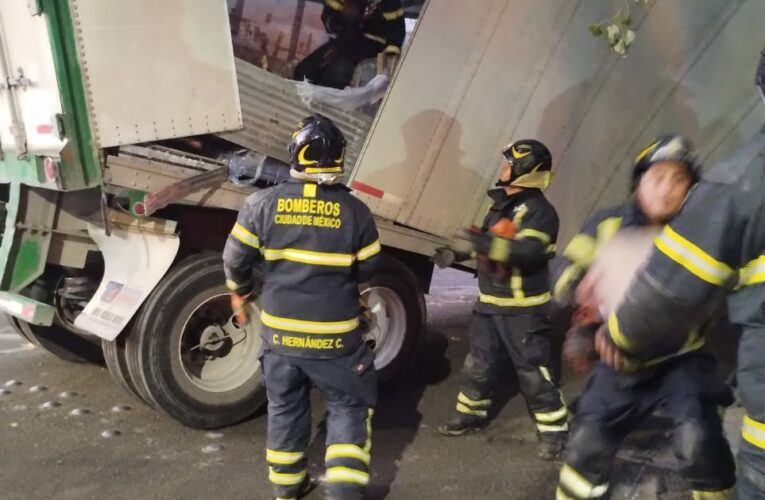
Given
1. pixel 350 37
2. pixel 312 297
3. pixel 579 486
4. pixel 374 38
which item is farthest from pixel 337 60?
pixel 579 486

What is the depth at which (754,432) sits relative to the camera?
1.83 meters

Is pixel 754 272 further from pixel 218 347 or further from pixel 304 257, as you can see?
pixel 218 347

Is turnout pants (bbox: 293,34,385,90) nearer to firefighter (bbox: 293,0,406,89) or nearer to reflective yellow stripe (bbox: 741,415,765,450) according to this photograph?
firefighter (bbox: 293,0,406,89)

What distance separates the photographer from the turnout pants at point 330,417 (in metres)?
2.95

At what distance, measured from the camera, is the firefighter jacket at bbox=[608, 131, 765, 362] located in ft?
5.50

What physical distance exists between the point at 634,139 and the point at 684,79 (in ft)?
1.50

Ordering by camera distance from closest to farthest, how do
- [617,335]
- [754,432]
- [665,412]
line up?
[754,432], [617,335], [665,412]

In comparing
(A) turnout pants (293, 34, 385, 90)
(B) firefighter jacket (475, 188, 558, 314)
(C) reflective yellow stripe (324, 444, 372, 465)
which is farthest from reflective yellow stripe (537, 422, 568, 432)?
(A) turnout pants (293, 34, 385, 90)

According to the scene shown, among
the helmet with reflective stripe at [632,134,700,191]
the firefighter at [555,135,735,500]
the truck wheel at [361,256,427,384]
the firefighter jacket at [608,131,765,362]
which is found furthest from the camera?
the truck wheel at [361,256,427,384]

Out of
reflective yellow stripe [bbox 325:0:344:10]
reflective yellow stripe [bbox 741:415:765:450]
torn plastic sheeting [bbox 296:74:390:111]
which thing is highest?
reflective yellow stripe [bbox 325:0:344:10]

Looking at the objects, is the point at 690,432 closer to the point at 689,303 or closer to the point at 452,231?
the point at 689,303

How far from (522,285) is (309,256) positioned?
4.42ft

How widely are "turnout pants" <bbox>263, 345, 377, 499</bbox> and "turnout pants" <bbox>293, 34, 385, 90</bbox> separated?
230 centimetres

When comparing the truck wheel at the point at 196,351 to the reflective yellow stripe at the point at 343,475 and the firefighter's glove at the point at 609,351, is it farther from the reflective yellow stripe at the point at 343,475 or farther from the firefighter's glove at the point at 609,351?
the firefighter's glove at the point at 609,351
